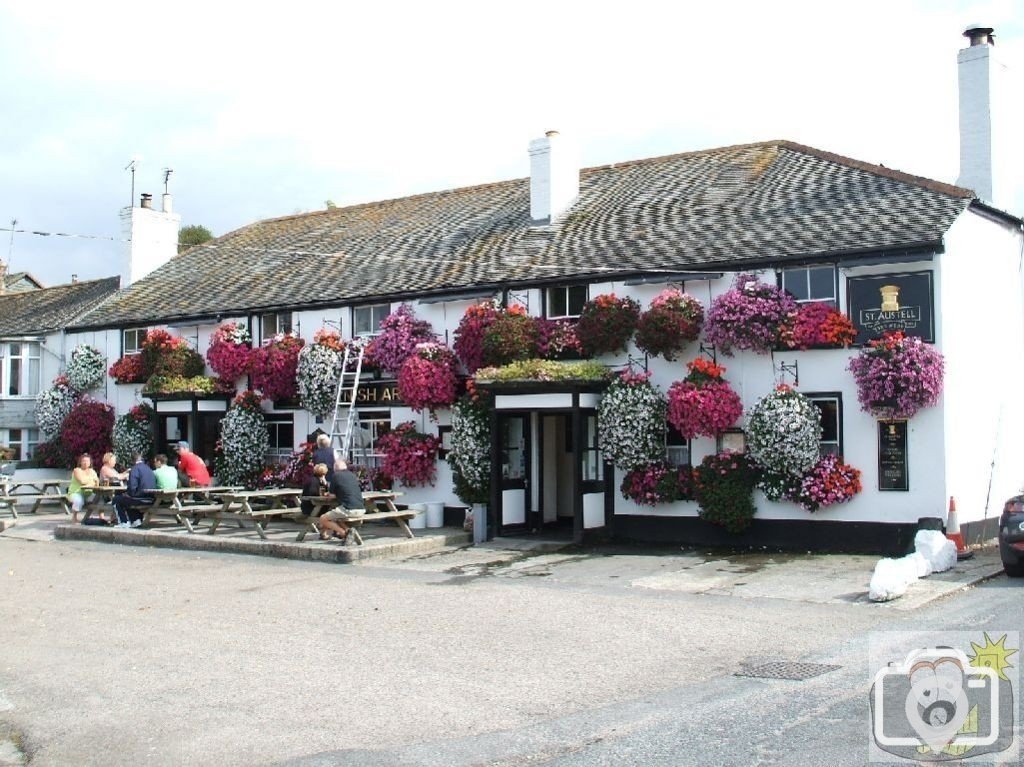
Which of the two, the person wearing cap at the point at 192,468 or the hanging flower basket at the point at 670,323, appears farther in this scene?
the person wearing cap at the point at 192,468

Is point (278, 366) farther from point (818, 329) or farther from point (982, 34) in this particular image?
point (982, 34)

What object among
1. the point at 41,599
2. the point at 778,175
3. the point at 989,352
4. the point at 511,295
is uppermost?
the point at 778,175

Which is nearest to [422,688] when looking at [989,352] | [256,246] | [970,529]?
[970,529]

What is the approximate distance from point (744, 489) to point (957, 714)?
9722 mm

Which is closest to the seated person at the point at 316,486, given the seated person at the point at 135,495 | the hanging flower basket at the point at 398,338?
the hanging flower basket at the point at 398,338

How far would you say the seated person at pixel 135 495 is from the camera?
2016 centimetres

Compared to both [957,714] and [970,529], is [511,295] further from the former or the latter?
[957,714]

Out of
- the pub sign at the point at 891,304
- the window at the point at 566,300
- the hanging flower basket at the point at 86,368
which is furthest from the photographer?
the hanging flower basket at the point at 86,368

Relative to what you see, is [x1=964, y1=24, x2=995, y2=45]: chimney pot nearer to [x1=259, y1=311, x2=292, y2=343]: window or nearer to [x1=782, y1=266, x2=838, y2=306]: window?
[x1=782, y1=266, x2=838, y2=306]: window

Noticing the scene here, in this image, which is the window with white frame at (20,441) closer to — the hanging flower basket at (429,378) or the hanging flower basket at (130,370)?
the hanging flower basket at (130,370)

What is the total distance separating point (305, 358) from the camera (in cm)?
2208

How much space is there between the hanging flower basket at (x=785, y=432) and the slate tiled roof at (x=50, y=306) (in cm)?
1967

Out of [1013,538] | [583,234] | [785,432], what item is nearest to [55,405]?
[583,234]

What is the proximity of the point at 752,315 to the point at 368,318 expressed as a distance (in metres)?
8.85
